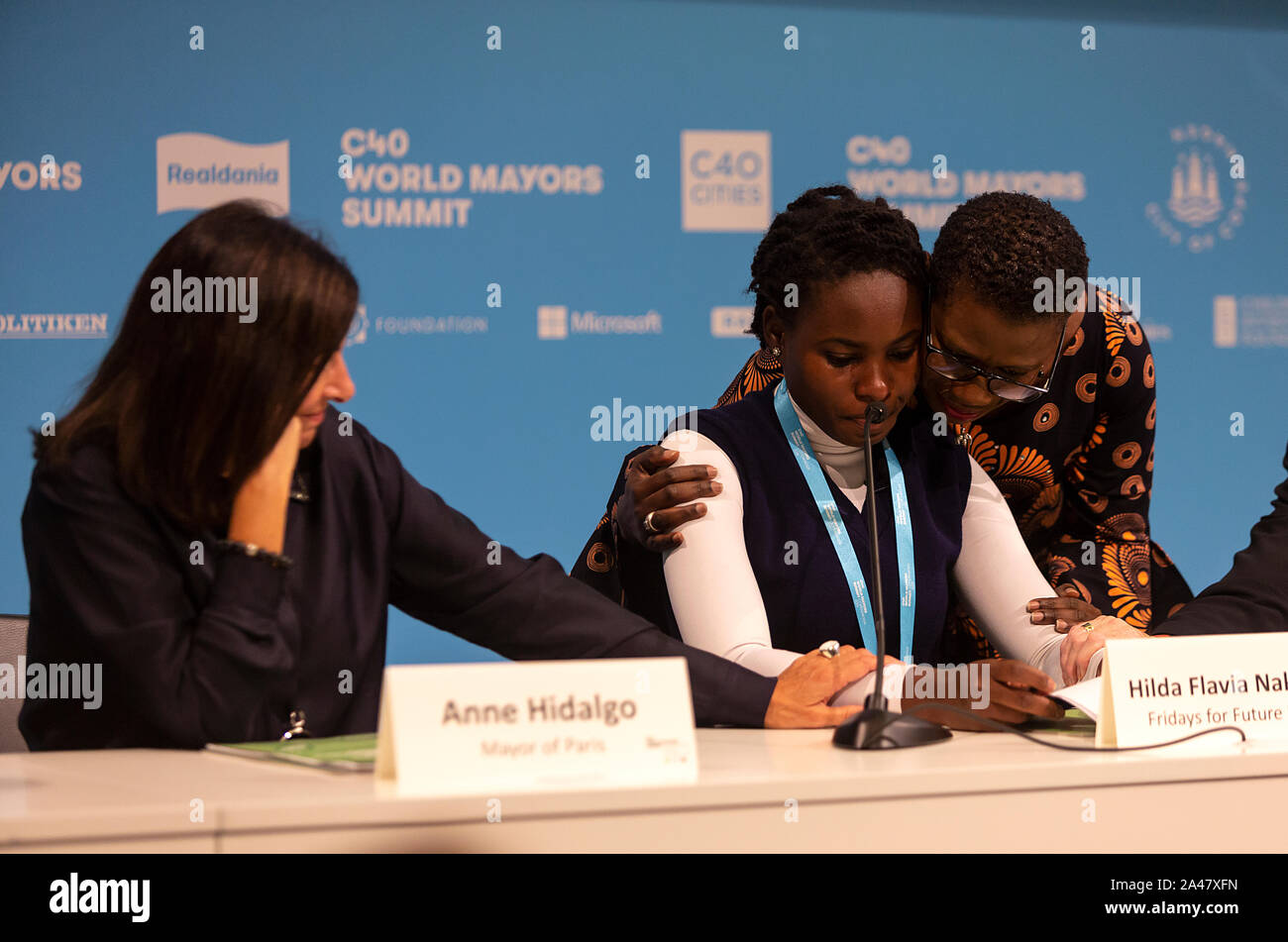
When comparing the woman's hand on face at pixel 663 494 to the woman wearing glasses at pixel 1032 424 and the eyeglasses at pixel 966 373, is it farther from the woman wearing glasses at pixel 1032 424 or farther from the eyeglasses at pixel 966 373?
the eyeglasses at pixel 966 373

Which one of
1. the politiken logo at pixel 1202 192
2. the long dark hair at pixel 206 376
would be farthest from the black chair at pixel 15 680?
the politiken logo at pixel 1202 192

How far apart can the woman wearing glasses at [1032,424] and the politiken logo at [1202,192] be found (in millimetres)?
1738

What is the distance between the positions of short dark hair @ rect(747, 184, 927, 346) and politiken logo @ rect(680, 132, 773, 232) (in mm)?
1571

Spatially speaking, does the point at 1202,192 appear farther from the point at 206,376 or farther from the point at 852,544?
the point at 206,376

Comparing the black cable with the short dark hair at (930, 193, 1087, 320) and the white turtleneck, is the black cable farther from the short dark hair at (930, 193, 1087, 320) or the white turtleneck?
the short dark hair at (930, 193, 1087, 320)

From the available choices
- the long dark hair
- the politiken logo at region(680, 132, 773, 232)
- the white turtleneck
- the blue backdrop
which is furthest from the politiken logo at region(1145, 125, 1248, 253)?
the long dark hair

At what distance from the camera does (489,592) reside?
141 cm

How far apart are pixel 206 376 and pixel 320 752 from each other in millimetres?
418

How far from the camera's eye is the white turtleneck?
4.78ft

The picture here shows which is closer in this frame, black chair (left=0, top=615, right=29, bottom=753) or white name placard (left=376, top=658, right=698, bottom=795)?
white name placard (left=376, top=658, right=698, bottom=795)

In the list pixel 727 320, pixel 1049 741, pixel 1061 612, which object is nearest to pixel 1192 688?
pixel 1049 741

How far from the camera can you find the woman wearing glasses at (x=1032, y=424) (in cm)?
154
